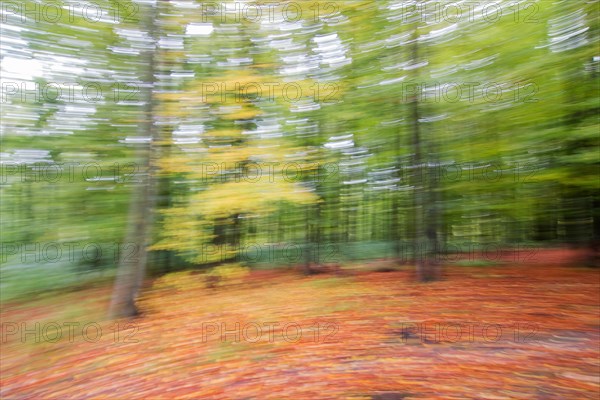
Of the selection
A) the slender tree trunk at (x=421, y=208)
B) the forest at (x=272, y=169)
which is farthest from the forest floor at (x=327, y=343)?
Answer: the slender tree trunk at (x=421, y=208)

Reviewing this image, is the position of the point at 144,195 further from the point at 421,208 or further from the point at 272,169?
the point at 421,208

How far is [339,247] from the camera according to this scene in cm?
1109

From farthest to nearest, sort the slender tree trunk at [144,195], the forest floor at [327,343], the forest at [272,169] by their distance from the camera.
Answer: the slender tree trunk at [144,195] → the forest at [272,169] → the forest floor at [327,343]

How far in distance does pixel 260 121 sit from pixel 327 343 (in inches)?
172

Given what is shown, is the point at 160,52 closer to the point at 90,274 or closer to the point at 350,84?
the point at 350,84

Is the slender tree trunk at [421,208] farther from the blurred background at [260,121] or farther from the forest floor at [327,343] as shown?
the forest floor at [327,343]

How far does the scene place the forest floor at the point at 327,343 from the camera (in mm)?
3184

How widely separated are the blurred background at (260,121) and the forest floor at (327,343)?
1040mm

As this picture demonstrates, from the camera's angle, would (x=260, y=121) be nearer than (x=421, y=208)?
Yes

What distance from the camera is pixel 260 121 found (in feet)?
20.1

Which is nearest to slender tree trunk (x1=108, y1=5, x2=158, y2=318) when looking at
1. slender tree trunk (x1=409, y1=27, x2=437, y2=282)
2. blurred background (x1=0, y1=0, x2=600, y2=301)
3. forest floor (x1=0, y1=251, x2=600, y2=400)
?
blurred background (x1=0, y1=0, x2=600, y2=301)

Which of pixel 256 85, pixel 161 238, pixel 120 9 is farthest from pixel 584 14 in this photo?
pixel 161 238

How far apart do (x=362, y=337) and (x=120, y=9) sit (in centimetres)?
716

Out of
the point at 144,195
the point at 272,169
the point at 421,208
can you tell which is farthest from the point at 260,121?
the point at 421,208
